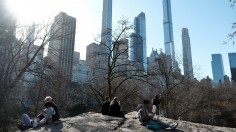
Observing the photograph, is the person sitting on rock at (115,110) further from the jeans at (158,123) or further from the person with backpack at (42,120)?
the person with backpack at (42,120)

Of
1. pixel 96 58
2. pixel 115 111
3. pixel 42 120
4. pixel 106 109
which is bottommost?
pixel 42 120

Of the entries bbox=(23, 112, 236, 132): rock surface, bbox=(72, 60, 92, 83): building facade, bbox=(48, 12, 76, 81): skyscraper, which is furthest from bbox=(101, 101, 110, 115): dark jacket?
bbox=(72, 60, 92, 83): building facade

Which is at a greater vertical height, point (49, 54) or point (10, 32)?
point (10, 32)

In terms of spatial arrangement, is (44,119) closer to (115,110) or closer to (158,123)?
(115,110)

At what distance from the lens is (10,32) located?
23.7 meters

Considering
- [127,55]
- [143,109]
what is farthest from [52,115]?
[127,55]

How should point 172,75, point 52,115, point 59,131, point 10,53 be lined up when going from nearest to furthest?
point 59,131 < point 52,115 < point 10,53 < point 172,75

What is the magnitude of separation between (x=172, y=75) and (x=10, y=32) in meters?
21.6

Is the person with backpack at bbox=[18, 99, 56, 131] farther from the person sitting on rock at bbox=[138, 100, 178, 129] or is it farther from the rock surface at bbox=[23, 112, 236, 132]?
the person sitting on rock at bbox=[138, 100, 178, 129]

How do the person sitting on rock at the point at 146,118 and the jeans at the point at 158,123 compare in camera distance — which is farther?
the person sitting on rock at the point at 146,118

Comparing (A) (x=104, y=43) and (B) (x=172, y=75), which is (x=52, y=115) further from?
(B) (x=172, y=75)

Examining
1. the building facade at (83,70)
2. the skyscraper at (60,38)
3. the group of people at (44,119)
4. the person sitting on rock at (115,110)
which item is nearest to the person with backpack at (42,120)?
the group of people at (44,119)

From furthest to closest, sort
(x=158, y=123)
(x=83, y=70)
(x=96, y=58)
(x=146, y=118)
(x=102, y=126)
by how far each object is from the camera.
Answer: (x=83, y=70) < (x=96, y=58) < (x=146, y=118) < (x=158, y=123) < (x=102, y=126)

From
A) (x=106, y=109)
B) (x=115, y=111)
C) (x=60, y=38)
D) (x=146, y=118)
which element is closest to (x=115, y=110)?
(x=115, y=111)
